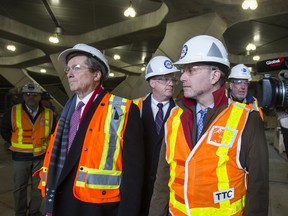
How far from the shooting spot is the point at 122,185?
5.88ft

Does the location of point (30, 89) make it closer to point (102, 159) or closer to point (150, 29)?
point (102, 159)

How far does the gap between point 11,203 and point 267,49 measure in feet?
39.6

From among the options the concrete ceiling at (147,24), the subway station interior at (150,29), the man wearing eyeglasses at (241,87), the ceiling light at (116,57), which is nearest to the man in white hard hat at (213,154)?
the man wearing eyeglasses at (241,87)

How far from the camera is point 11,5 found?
26.9 feet

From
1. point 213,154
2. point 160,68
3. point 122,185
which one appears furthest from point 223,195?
point 160,68

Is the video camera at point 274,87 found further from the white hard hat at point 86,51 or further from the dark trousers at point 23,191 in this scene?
the dark trousers at point 23,191

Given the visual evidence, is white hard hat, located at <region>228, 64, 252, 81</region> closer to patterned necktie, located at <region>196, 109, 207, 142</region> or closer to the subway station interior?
the subway station interior

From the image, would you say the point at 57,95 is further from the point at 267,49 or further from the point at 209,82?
the point at 209,82

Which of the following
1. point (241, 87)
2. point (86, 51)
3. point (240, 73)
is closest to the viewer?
point (86, 51)

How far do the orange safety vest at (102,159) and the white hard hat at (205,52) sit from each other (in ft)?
2.04

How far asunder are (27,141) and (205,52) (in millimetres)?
3001

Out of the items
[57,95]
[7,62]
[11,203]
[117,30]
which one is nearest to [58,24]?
[117,30]

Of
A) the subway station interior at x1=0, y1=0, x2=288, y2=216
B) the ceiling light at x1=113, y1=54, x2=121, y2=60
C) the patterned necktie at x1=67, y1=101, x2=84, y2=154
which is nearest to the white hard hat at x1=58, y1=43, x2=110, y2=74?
the patterned necktie at x1=67, y1=101, x2=84, y2=154

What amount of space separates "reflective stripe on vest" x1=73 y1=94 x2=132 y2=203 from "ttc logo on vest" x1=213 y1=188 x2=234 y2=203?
660mm
